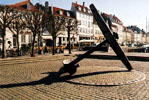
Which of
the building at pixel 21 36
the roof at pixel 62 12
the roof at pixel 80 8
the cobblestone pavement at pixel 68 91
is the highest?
the roof at pixel 80 8

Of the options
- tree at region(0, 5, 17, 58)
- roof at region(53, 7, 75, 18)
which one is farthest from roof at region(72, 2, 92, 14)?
tree at region(0, 5, 17, 58)

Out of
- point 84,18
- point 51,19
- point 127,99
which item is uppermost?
point 84,18

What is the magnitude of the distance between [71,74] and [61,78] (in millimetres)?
725

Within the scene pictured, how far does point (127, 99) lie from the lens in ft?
17.9

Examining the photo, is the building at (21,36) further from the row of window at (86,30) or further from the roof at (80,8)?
the row of window at (86,30)

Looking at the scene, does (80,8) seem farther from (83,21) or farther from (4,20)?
(4,20)

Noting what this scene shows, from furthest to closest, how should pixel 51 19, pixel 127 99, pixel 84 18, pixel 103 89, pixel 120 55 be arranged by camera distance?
pixel 84 18 → pixel 51 19 → pixel 120 55 → pixel 103 89 → pixel 127 99

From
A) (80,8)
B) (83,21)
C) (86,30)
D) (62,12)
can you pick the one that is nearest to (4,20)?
(62,12)

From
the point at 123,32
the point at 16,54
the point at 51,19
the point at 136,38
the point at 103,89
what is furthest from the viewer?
the point at 136,38

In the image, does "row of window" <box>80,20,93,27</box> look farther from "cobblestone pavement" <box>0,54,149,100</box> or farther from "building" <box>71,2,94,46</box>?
"cobblestone pavement" <box>0,54,149,100</box>

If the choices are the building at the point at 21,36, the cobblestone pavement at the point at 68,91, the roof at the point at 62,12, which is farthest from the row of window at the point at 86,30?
the cobblestone pavement at the point at 68,91

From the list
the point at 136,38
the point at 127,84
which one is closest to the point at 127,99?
the point at 127,84

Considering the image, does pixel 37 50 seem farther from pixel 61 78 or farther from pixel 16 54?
pixel 61 78

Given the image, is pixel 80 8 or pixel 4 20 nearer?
pixel 4 20
